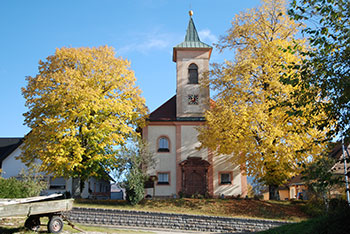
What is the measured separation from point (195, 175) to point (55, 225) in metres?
17.7

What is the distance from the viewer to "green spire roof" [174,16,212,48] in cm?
3170

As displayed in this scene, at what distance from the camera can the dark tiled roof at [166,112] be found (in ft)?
99.1

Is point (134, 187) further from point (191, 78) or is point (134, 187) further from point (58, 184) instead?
point (191, 78)

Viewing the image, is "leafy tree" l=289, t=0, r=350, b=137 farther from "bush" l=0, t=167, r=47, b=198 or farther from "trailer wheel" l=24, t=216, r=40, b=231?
"bush" l=0, t=167, r=47, b=198

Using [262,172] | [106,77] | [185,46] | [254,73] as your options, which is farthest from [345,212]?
[185,46]

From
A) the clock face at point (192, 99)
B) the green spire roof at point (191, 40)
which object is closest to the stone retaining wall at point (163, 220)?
the clock face at point (192, 99)

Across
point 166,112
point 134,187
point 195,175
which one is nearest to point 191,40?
point 166,112

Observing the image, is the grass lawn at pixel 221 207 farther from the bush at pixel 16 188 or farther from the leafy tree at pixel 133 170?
the bush at pixel 16 188

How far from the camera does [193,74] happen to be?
1236 inches

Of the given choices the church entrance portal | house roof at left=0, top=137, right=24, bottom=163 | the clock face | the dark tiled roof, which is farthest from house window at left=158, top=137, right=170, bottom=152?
house roof at left=0, top=137, right=24, bottom=163

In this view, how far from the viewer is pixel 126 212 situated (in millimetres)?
20812

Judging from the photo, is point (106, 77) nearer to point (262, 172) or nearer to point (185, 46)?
point (185, 46)

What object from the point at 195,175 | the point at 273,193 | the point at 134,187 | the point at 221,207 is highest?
the point at 195,175

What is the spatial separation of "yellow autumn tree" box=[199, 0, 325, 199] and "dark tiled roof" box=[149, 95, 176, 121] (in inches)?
217
